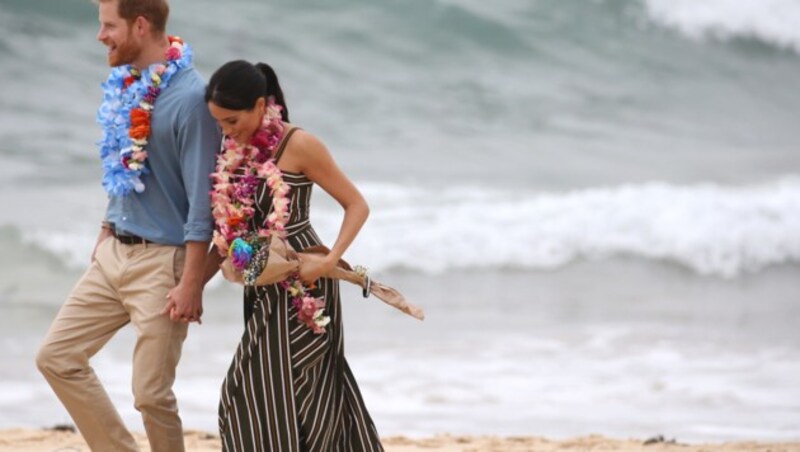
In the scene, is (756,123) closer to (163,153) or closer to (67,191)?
(67,191)

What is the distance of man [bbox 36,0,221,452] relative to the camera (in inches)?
161

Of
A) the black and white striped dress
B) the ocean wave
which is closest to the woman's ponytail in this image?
the black and white striped dress

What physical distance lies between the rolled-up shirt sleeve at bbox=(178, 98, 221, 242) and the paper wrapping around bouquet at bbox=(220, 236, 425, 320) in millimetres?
130

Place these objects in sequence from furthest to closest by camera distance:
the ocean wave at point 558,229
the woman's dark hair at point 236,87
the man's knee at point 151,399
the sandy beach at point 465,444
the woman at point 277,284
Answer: the ocean wave at point 558,229 → the sandy beach at point 465,444 → the man's knee at point 151,399 → the woman at point 277,284 → the woman's dark hair at point 236,87

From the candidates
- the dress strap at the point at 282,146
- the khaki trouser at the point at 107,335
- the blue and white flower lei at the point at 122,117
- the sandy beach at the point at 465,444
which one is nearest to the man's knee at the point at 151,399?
the khaki trouser at the point at 107,335

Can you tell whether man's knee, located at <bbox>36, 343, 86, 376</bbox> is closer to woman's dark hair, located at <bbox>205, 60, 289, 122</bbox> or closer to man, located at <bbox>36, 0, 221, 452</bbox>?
man, located at <bbox>36, 0, 221, 452</bbox>

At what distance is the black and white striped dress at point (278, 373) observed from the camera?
4.09 meters

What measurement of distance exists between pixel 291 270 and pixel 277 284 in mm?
95

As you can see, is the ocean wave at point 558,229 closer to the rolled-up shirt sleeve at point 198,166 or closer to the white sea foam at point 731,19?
the white sea foam at point 731,19

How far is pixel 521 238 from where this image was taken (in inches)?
464

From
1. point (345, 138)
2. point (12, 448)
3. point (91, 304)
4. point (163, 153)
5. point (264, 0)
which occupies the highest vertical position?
point (264, 0)

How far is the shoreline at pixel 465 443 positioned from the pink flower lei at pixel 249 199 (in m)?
2.00

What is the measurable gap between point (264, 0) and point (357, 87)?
6.11 ft

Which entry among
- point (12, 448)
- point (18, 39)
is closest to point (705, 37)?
point (18, 39)
